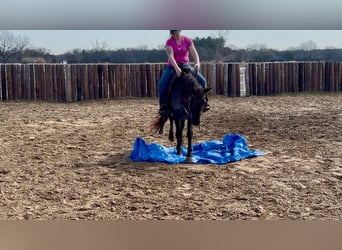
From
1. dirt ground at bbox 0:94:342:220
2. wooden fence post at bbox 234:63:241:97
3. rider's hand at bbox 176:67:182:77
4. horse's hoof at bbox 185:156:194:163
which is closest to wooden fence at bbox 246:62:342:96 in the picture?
wooden fence post at bbox 234:63:241:97

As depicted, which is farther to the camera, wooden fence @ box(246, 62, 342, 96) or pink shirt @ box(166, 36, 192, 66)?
wooden fence @ box(246, 62, 342, 96)

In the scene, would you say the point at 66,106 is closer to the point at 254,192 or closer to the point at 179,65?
the point at 179,65

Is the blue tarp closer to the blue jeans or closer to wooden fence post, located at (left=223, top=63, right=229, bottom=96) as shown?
the blue jeans

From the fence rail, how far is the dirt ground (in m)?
3.67

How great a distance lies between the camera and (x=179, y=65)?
418 cm

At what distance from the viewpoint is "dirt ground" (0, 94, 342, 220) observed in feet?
9.23

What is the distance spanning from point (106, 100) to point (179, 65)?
716 centimetres

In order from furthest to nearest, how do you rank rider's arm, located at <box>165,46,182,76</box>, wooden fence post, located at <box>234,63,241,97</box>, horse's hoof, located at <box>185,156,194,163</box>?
1. wooden fence post, located at <box>234,63,241,97</box>
2. horse's hoof, located at <box>185,156,194,163</box>
3. rider's arm, located at <box>165,46,182,76</box>

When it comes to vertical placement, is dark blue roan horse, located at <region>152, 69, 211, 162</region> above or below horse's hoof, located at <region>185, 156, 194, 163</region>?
above

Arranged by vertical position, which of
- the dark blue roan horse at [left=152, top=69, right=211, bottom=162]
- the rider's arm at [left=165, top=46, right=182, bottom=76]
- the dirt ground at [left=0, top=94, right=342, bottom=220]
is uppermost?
the rider's arm at [left=165, top=46, right=182, bottom=76]

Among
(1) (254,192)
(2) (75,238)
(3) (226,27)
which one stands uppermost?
(3) (226,27)

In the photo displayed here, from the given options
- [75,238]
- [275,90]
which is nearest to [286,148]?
[75,238]

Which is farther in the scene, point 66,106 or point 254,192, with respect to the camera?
point 66,106

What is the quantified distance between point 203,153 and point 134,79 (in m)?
7.22
